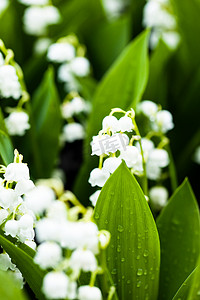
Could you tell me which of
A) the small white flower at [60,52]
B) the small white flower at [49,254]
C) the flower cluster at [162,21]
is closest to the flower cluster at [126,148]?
the small white flower at [49,254]

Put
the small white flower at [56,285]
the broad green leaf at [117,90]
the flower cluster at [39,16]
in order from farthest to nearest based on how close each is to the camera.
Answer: the flower cluster at [39,16] → the broad green leaf at [117,90] → the small white flower at [56,285]

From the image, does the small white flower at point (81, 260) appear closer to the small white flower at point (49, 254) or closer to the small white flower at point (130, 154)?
the small white flower at point (49, 254)

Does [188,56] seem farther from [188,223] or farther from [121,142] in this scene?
[121,142]

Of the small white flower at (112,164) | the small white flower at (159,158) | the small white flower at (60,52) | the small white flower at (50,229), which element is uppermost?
the small white flower at (50,229)

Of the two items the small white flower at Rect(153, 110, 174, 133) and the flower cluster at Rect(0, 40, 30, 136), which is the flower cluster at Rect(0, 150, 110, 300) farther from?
the small white flower at Rect(153, 110, 174, 133)

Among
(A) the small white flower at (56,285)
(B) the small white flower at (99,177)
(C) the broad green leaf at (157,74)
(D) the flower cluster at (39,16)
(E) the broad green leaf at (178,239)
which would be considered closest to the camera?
(A) the small white flower at (56,285)

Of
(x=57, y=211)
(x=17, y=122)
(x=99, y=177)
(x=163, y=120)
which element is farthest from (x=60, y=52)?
(x=57, y=211)
